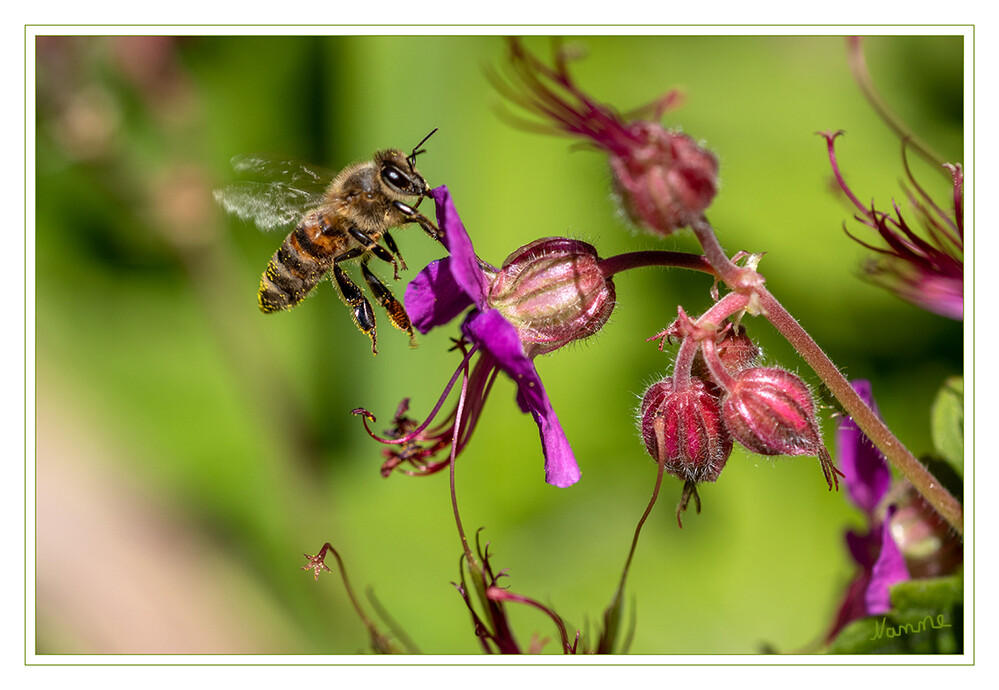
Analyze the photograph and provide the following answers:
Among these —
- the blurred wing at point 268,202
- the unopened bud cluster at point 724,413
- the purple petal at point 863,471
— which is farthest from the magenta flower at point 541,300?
the purple petal at point 863,471

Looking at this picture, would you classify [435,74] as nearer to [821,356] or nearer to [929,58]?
[929,58]

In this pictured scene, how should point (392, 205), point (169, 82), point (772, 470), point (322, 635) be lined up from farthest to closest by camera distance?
1. point (169, 82)
2. point (322, 635)
3. point (772, 470)
4. point (392, 205)

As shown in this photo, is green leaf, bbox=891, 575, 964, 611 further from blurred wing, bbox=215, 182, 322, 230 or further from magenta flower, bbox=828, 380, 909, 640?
blurred wing, bbox=215, 182, 322, 230

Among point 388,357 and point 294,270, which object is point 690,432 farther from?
point 388,357

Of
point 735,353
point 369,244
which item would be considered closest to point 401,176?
point 369,244

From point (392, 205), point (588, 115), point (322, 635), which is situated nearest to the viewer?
point (588, 115)

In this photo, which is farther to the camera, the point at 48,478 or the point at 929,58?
the point at 48,478

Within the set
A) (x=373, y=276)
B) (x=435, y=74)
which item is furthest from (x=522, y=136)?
(x=373, y=276)
